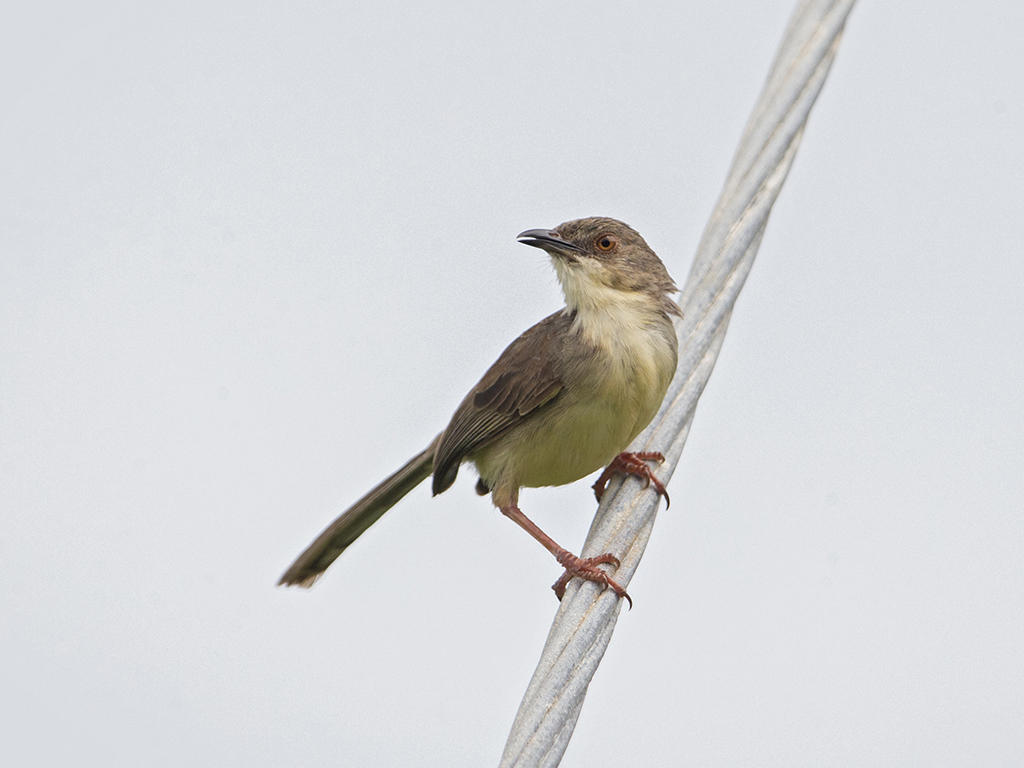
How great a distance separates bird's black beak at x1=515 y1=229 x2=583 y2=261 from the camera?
243 inches

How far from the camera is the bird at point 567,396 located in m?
5.59

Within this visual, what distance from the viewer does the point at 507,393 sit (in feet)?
19.5

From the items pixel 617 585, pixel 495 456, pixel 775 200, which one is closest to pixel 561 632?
pixel 617 585

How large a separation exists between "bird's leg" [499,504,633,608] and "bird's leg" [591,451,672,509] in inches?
12.2

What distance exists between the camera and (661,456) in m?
4.79

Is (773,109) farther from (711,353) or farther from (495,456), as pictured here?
(495,456)

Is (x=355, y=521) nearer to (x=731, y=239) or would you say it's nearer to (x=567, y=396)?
(x=567, y=396)

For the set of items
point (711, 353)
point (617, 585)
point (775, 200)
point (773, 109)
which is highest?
point (773, 109)

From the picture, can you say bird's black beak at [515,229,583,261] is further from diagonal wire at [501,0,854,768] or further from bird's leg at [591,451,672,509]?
diagonal wire at [501,0,854,768]

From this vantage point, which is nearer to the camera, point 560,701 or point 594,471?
point 560,701

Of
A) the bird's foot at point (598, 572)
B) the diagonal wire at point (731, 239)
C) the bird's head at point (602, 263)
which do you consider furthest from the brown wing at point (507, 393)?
the bird's foot at point (598, 572)

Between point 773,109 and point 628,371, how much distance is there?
1334mm

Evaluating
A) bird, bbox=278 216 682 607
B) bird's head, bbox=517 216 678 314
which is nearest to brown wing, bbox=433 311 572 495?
bird, bbox=278 216 682 607

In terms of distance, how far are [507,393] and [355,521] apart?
106 cm
